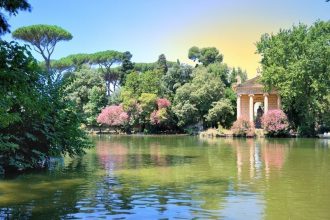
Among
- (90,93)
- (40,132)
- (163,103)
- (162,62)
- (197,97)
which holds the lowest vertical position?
(40,132)

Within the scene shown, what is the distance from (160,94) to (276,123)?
20.3m

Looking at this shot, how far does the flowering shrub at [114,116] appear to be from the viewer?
6728cm

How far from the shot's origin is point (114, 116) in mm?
68312

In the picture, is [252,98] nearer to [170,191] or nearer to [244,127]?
[244,127]

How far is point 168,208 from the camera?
37.9 ft

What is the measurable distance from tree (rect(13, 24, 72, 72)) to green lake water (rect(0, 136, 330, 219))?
45.1m

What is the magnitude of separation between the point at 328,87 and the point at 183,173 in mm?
38156

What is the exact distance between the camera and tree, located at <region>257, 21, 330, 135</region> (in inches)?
2036

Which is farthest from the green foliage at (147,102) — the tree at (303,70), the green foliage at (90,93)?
the tree at (303,70)

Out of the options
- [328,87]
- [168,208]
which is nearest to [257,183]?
[168,208]

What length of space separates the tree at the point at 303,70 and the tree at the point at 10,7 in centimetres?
4649

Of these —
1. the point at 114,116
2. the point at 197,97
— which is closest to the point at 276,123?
the point at 197,97

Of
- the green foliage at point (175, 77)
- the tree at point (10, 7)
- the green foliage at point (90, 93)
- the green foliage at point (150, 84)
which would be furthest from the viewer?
the green foliage at point (90, 93)

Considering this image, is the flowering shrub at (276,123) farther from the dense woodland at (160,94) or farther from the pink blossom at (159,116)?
the pink blossom at (159,116)
